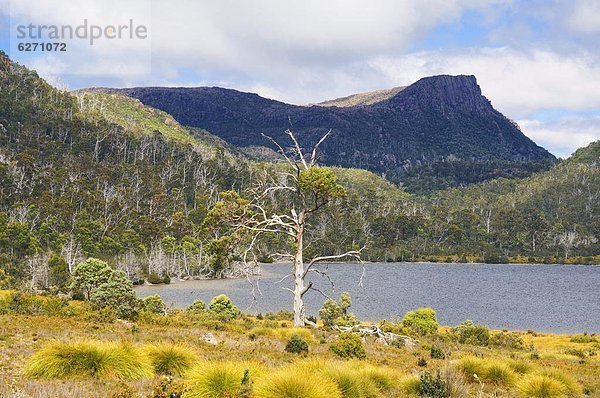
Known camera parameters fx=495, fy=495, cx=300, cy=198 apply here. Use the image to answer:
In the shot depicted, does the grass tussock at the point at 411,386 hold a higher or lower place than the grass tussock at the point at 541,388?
higher

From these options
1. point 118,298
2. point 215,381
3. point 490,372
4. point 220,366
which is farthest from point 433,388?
point 118,298

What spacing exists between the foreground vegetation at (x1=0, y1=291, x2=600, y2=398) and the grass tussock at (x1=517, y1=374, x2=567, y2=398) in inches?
1.0

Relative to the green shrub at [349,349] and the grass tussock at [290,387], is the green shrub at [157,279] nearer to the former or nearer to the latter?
the green shrub at [349,349]

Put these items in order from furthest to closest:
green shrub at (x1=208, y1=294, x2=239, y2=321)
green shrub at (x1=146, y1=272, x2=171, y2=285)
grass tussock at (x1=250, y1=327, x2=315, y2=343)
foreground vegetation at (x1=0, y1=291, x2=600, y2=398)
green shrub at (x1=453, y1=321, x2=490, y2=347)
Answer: green shrub at (x1=146, y1=272, x2=171, y2=285) → green shrub at (x1=208, y1=294, x2=239, y2=321) → green shrub at (x1=453, y1=321, x2=490, y2=347) → grass tussock at (x1=250, y1=327, x2=315, y2=343) → foreground vegetation at (x1=0, y1=291, x2=600, y2=398)

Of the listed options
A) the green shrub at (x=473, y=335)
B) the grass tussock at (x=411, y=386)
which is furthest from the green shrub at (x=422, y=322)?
the grass tussock at (x=411, y=386)

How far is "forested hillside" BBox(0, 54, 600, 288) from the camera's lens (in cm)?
9194

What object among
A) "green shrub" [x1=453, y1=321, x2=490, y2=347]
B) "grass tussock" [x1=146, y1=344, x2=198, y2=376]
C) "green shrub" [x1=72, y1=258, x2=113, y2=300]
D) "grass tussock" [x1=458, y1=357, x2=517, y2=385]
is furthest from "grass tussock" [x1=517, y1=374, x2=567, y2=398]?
"green shrub" [x1=72, y1=258, x2=113, y2=300]

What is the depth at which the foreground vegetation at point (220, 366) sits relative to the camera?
29.9 ft

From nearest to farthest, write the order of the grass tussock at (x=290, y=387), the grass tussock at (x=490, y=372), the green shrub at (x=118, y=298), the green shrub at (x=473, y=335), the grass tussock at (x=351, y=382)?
the grass tussock at (x=290, y=387) < the grass tussock at (x=351, y=382) < the grass tussock at (x=490, y=372) < the green shrub at (x=118, y=298) < the green shrub at (x=473, y=335)

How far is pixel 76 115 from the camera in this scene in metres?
157

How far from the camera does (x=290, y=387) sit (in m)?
8.81

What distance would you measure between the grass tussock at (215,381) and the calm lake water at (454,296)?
31.7 metres

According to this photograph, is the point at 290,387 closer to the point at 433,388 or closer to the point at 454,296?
the point at 433,388

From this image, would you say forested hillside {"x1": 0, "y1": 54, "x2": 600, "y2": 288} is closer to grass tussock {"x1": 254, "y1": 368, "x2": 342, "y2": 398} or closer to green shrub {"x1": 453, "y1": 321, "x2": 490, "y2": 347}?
green shrub {"x1": 453, "y1": 321, "x2": 490, "y2": 347}
